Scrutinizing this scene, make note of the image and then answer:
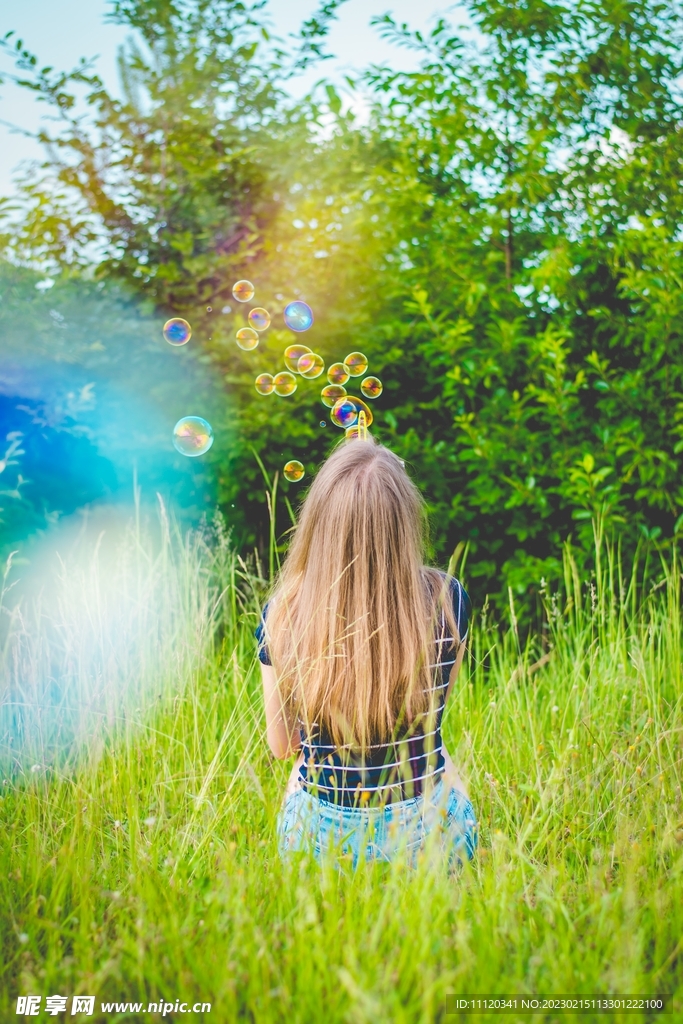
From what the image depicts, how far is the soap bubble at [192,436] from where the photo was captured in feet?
11.2

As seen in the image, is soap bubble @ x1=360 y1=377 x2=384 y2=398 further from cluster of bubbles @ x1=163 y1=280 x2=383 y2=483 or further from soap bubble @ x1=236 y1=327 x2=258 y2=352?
soap bubble @ x1=236 y1=327 x2=258 y2=352

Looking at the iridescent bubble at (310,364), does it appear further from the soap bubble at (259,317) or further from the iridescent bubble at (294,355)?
the soap bubble at (259,317)

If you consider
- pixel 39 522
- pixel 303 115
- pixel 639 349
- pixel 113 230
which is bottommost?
pixel 39 522

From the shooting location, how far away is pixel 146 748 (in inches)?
100

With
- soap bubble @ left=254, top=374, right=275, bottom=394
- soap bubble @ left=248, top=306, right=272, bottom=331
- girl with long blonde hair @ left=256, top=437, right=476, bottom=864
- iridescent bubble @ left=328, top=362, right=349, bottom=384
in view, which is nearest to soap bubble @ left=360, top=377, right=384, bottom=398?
iridescent bubble @ left=328, top=362, right=349, bottom=384

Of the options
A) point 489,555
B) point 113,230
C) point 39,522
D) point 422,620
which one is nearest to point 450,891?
point 422,620

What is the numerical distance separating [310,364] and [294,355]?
90 mm

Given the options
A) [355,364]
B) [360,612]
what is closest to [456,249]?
[355,364]

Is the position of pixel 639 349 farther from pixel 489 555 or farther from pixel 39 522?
pixel 39 522

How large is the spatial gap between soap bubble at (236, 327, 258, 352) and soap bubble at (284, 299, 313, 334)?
0.20 meters

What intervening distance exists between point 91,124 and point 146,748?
135 inches

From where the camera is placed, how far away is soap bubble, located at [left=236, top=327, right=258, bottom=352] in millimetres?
3604

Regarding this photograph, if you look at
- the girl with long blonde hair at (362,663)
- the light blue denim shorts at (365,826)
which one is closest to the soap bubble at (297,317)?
the girl with long blonde hair at (362,663)

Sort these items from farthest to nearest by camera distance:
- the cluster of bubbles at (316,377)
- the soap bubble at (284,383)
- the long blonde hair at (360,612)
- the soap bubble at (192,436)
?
the soap bubble at (284,383), the cluster of bubbles at (316,377), the soap bubble at (192,436), the long blonde hair at (360,612)
